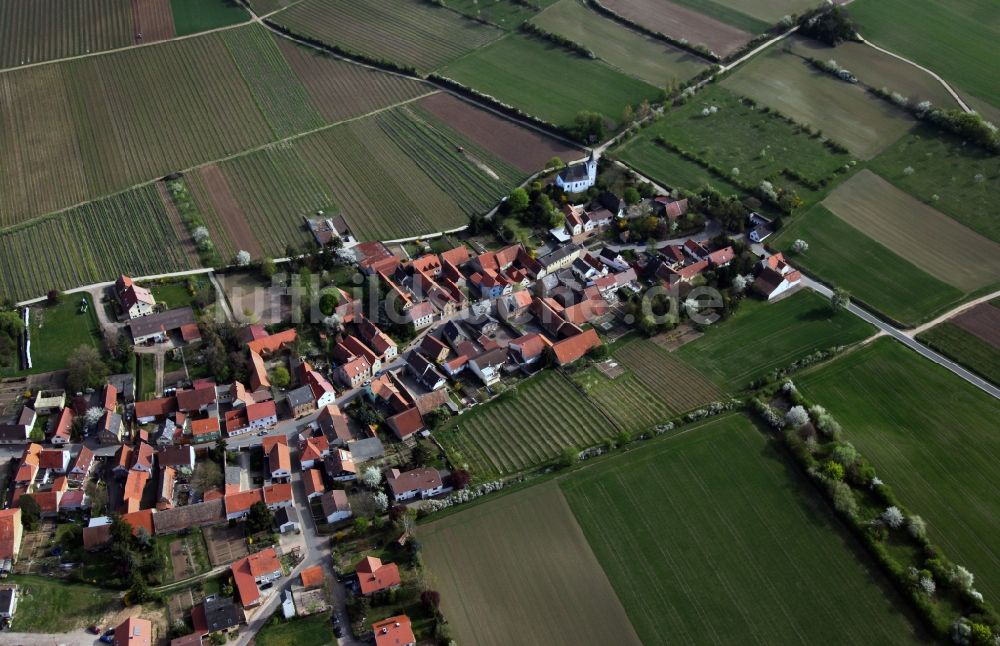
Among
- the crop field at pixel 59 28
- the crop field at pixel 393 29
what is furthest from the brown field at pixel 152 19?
the crop field at pixel 393 29

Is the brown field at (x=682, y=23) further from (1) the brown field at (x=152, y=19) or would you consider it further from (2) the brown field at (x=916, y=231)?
(1) the brown field at (x=152, y=19)

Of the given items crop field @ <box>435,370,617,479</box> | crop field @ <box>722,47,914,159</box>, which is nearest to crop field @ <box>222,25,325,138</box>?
crop field @ <box>435,370,617,479</box>

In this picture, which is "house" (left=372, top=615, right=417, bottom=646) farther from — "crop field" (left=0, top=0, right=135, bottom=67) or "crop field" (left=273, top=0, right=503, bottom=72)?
"crop field" (left=0, top=0, right=135, bottom=67)

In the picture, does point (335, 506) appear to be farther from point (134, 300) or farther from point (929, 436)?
point (929, 436)

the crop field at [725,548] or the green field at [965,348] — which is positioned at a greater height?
the green field at [965,348]

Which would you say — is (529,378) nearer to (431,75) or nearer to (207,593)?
(207,593)
